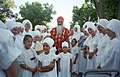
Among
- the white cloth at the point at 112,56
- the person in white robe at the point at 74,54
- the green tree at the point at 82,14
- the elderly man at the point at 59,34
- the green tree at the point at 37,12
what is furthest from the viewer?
the green tree at the point at 37,12

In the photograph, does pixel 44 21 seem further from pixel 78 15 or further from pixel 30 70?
pixel 30 70

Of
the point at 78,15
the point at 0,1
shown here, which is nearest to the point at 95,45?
the point at 0,1

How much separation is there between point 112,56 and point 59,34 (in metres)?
5.41

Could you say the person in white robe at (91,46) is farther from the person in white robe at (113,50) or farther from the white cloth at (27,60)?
the person in white robe at (113,50)

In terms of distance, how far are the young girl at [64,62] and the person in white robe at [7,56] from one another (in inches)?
309

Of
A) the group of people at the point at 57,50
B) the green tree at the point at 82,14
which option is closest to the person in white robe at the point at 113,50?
the group of people at the point at 57,50

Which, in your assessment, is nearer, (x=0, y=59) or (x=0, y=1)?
(x=0, y=59)

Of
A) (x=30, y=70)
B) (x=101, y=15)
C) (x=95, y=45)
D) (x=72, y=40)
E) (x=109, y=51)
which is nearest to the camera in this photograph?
(x=109, y=51)

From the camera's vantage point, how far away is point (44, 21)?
5341 cm

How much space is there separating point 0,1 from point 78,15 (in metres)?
12.3

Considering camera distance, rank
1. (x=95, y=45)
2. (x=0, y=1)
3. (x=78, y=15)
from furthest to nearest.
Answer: (x=78, y=15) < (x=0, y=1) < (x=95, y=45)

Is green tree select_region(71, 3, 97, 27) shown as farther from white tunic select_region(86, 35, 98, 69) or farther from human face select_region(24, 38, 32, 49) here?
human face select_region(24, 38, 32, 49)

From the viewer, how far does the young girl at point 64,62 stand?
11.1 meters

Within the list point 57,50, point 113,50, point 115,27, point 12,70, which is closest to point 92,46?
point 57,50
